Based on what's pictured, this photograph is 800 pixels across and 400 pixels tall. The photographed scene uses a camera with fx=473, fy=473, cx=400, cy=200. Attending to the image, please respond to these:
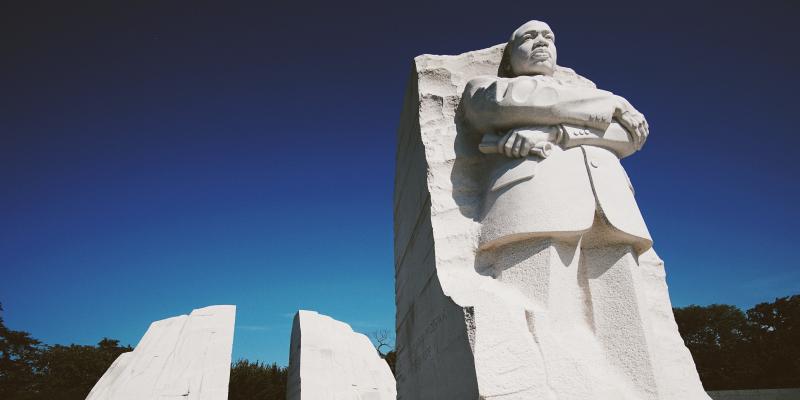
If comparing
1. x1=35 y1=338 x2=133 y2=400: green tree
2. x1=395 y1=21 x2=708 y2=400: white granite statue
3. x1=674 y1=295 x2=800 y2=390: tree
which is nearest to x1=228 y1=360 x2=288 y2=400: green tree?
x1=35 y1=338 x2=133 y2=400: green tree

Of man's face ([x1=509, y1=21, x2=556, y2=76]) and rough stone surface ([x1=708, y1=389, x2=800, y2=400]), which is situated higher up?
man's face ([x1=509, y1=21, x2=556, y2=76])

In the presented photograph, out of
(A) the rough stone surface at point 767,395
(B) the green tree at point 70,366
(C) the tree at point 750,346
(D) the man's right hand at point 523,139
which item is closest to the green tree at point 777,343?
(C) the tree at point 750,346

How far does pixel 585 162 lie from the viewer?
2.74 meters

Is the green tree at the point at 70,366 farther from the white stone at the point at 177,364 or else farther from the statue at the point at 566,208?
the statue at the point at 566,208

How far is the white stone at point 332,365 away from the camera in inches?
294

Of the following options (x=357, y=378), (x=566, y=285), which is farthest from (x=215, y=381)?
(x=566, y=285)

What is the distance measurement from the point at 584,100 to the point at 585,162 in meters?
0.39

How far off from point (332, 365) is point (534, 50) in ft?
20.8

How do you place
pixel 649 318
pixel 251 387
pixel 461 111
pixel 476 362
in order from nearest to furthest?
pixel 476 362
pixel 649 318
pixel 461 111
pixel 251 387

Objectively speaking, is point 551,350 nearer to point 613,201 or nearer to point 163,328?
point 613,201

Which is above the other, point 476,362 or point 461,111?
point 461,111

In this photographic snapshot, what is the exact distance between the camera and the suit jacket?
252 cm

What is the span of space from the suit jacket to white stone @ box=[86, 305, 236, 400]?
5.56 meters

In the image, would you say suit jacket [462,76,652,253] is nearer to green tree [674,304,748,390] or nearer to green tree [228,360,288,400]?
green tree [228,360,288,400]
